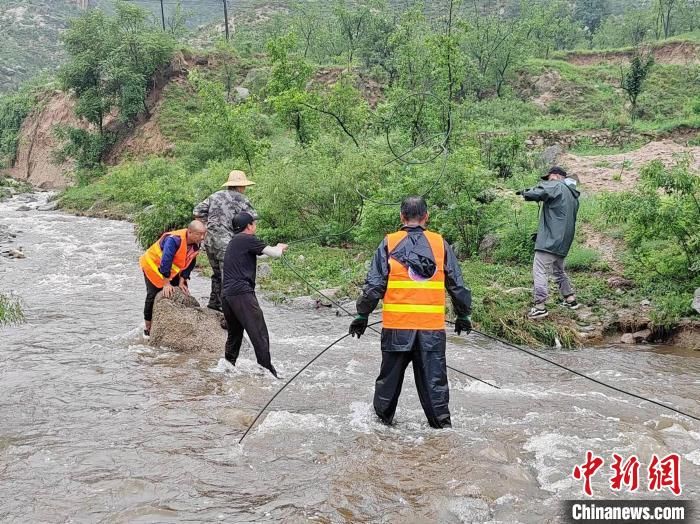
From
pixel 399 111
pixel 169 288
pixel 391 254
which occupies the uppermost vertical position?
pixel 399 111

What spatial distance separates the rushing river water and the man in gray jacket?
117 cm

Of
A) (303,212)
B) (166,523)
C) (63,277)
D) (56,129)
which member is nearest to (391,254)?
(166,523)

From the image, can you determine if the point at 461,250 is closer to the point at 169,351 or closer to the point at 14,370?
the point at 169,351

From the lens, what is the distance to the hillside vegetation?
9852 mm

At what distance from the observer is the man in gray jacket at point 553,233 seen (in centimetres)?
943

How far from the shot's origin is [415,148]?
12.8 m

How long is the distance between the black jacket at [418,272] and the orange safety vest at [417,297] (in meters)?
0.05

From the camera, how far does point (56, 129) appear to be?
1651 inches

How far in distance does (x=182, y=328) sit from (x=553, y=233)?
5.53 meters

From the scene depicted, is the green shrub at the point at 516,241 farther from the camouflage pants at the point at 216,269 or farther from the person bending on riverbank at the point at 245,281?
the person bending on riverbank at the point at 245,281

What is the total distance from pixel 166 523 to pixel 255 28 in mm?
82093

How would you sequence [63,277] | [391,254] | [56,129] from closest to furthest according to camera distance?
[391,254] → [63,277] → [56,129]

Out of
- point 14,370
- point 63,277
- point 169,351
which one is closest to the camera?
point 14,370

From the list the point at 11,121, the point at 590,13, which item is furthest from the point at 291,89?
the point at 590,13
